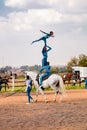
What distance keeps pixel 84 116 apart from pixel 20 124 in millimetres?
3095

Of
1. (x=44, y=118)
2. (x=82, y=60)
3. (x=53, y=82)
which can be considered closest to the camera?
(x=44, y=118)

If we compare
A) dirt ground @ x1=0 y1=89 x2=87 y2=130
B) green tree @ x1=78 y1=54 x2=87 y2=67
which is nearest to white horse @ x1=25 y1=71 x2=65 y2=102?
dirt ground @ x1=0 y1=89 x2=87 y2=130

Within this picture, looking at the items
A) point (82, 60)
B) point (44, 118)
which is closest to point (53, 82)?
point (44, 118)

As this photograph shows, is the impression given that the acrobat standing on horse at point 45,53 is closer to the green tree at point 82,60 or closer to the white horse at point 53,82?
the white horse at point 53,82

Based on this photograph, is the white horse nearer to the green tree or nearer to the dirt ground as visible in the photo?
the dirt ground

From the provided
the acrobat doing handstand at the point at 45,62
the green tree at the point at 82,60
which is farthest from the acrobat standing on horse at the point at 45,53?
the green tree at the point at 82,60

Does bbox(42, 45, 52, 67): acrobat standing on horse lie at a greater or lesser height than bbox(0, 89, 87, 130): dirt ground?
greater

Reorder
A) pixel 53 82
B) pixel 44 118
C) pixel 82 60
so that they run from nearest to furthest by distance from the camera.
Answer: pixel 44 118
pixel 53 82
pixel 82 60

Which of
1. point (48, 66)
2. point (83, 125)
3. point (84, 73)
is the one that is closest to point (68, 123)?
point (83, 125)

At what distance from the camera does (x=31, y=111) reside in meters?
20.1

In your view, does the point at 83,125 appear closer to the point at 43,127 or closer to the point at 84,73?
the point at 43,127

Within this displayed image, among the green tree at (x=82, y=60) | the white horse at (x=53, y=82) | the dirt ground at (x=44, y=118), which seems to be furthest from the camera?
the green tree at (x=82, y=60)

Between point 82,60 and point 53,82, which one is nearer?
point 53,82

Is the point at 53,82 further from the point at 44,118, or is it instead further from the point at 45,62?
the point at 44,118
